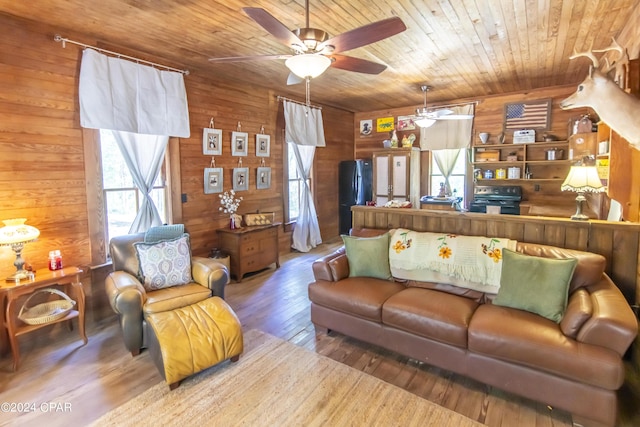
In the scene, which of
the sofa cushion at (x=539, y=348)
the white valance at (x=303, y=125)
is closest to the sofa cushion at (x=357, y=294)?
the sofa cushion at (x=539, y=348)

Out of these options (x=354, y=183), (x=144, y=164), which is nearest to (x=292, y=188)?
(x=354, y=183)

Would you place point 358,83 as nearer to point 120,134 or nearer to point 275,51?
point 275,51

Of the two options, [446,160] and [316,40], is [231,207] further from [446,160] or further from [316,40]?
[446,160]

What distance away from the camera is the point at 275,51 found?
363cm

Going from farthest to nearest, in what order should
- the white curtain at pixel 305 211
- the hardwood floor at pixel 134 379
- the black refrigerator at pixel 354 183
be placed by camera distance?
the black refrigerator at pixel 354 183
the white curtain at pixel 305 211
the hardwood floor at pixel 134 379

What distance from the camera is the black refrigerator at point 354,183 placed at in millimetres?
6957

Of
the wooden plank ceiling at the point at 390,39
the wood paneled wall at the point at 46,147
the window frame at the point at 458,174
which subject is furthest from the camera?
the window frame at the point at 458,174

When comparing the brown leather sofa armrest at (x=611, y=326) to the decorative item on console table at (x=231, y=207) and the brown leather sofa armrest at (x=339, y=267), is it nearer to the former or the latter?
the brown leather sofa armrest at (x=339, y=267)

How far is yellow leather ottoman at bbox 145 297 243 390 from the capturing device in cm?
231

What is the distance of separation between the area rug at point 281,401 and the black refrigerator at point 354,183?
15.3 feet

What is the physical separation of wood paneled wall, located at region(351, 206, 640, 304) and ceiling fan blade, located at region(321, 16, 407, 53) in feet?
5.94

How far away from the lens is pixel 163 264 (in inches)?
120

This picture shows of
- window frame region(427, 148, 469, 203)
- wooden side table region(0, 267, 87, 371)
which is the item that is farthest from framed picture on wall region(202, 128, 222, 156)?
window frame region(427, 148, 469, 203)

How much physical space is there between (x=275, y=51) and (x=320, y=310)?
267 centimetres
